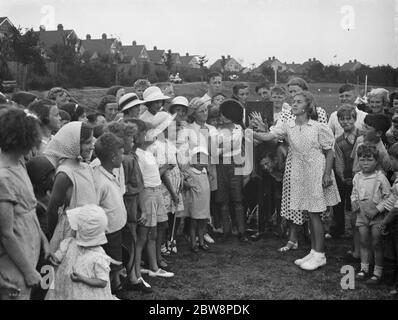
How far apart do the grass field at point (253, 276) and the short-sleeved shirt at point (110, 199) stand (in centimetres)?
83

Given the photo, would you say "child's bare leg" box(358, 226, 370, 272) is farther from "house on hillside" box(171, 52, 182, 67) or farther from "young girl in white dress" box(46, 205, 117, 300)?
"house on hillside" box(171, 52, 182, 67)

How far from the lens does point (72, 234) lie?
3693mm

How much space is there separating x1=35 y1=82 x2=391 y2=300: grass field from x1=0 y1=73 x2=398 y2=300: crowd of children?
16 cm

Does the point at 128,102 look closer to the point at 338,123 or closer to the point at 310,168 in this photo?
the point at 310,168

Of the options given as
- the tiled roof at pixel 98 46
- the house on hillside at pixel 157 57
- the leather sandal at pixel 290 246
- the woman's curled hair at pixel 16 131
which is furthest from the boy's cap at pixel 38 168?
the house on hillside at pixel 157 57

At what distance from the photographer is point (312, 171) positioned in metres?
5.62

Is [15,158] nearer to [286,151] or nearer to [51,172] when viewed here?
[51,172]

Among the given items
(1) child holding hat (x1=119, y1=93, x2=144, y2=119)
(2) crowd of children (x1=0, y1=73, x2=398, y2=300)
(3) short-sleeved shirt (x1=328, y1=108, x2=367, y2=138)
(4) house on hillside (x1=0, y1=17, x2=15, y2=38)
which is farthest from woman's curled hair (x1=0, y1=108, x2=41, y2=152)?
(4) house on hillside (x1=0, y1=17, x2=15, y2=38)

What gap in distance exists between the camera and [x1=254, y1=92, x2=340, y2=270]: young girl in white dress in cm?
550

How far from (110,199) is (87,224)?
53 cm

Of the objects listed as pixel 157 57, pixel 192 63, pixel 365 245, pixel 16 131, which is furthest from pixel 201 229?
pixel 157 57

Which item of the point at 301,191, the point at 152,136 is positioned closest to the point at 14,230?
the point at 152,136

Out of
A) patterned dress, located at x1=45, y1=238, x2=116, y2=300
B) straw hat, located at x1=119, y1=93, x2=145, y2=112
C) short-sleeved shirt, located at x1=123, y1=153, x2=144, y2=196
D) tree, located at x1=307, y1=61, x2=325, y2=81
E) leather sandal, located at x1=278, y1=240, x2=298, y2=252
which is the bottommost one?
leather sandal, located at x1=278, y1=240, x2=298, y2=252

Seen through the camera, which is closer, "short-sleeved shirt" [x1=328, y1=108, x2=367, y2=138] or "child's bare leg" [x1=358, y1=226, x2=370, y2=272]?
"child's bare leg" [x1=358, y1=226, x2=370, y2=272]
